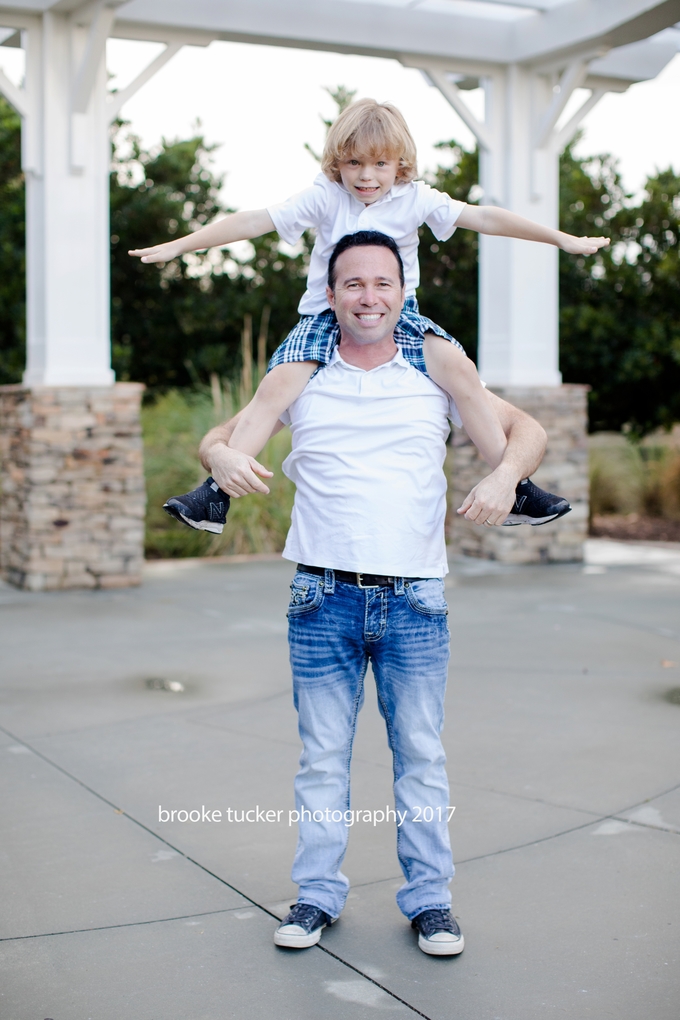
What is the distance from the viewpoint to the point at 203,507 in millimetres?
2518

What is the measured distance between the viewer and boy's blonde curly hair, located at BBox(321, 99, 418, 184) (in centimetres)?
277

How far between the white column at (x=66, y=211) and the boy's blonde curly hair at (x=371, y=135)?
4.99 metres

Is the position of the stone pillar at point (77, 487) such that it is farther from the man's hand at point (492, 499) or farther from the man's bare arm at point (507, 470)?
the man's hand at point (492, 499)

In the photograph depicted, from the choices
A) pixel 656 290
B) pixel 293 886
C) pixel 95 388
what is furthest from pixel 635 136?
pixel 293 886

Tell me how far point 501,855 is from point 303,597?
1.09 metres

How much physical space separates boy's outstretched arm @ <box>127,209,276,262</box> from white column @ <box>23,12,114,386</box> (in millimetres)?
4748

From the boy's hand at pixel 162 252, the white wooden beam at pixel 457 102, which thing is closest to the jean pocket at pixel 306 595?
the boy's hand at pixel 162 252

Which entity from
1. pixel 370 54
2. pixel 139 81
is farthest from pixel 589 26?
pixel 139 81

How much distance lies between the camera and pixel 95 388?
756 centimetres

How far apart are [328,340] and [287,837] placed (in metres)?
1.49

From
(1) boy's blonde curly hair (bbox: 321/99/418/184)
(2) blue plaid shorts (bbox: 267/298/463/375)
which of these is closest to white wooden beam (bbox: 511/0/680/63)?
(1) boy's blonde curly hair (bbox: 321/99/418/184)

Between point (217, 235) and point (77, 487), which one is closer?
point (217, 235)

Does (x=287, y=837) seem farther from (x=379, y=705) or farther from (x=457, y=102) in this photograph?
(x=457, y=102)

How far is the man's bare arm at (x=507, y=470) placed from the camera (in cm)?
244
